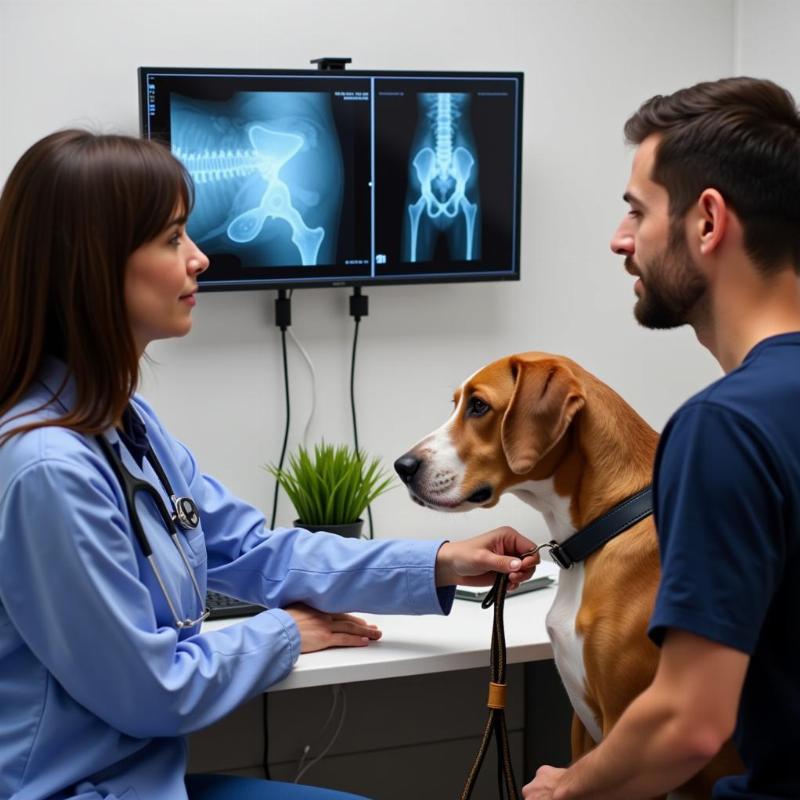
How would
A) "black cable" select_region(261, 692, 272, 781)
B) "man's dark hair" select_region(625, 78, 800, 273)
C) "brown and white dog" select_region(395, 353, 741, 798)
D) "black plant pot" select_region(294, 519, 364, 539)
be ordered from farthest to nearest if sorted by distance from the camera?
"black cable" select_region(261, 692, 272, 781), "black plant pot" select_region(294, 519, 364, 539), "brown and white dog" select_region(395, 353, 741, 798), "man's dark hair" select_region(625, 78, 800, 273)

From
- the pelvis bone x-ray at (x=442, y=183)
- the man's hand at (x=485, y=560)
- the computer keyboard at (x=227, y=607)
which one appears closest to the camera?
the man's hand at (x=485, y=560)

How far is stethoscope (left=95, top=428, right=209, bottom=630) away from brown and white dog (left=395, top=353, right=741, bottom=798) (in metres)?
0.39

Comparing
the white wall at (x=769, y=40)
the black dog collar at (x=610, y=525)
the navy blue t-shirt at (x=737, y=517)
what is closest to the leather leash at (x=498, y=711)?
the black dog collar at (x=610, y=525)

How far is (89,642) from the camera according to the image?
142cm

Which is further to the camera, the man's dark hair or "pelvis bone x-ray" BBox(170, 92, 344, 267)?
"pelvis bone x-ray" BBox(170, 92, 344, 267)

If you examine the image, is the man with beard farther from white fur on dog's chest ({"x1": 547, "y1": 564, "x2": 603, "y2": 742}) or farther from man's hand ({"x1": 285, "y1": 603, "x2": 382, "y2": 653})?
man's hand ({"x1": 285, "y1": 603, "x2": 382, "y2": 653})

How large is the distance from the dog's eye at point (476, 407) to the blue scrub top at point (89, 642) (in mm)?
487

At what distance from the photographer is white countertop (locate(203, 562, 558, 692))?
1843mm

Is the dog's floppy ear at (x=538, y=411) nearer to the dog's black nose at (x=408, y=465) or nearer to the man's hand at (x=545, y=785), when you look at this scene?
the dog's black nose at (x=408, y=465)

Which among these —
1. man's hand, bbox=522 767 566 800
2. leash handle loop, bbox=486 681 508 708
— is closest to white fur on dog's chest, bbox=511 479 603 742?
leash handle loop, bbox=486 681 508 708

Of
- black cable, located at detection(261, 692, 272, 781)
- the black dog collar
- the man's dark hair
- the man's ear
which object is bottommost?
black cable, located at detection(261, 692, 272, 781)

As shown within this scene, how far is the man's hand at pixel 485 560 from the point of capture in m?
1.82

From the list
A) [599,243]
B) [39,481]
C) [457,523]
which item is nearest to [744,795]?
[39,481]

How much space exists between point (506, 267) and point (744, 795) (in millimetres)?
1562
